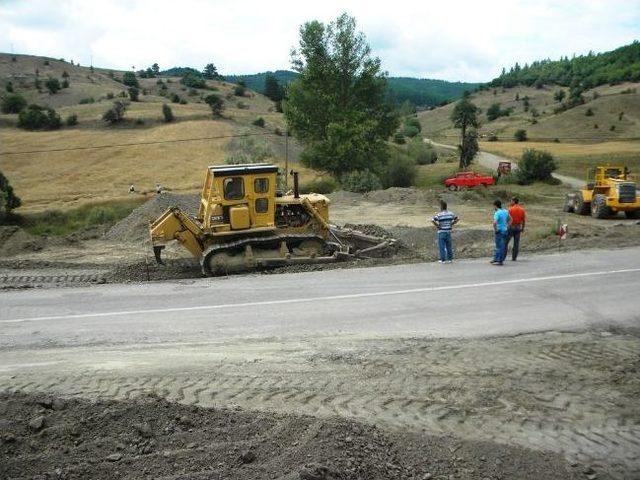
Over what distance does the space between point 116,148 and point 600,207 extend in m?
45.9

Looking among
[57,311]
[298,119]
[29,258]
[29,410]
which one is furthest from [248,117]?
[29,410]

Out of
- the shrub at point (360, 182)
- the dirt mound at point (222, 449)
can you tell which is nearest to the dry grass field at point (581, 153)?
the shrub at point (360, 182)

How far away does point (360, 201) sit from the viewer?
34.2 metres

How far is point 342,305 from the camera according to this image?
→ 38.6 ft

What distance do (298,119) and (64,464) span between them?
40.8 metres

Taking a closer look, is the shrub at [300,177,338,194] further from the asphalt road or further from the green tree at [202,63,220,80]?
the green tree at [202,63,220,80]

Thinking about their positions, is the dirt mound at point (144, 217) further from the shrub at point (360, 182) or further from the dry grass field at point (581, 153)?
the dry grass field at point (581, 153)

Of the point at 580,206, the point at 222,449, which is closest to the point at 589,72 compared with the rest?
the point at 580,206

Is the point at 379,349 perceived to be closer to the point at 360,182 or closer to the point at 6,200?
the point at 360,182

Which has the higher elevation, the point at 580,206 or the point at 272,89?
the point at 272,89

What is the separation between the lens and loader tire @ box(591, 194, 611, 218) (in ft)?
92.3

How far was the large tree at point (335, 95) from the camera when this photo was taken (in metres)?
44.3

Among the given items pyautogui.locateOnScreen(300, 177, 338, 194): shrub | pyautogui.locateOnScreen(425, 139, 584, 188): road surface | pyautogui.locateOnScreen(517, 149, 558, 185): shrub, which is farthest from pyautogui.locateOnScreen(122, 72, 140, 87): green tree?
pyautogui.locateOnScreen(517, 149, 558, 185): shrub

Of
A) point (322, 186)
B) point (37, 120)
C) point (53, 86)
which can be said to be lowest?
point (322, 186)
